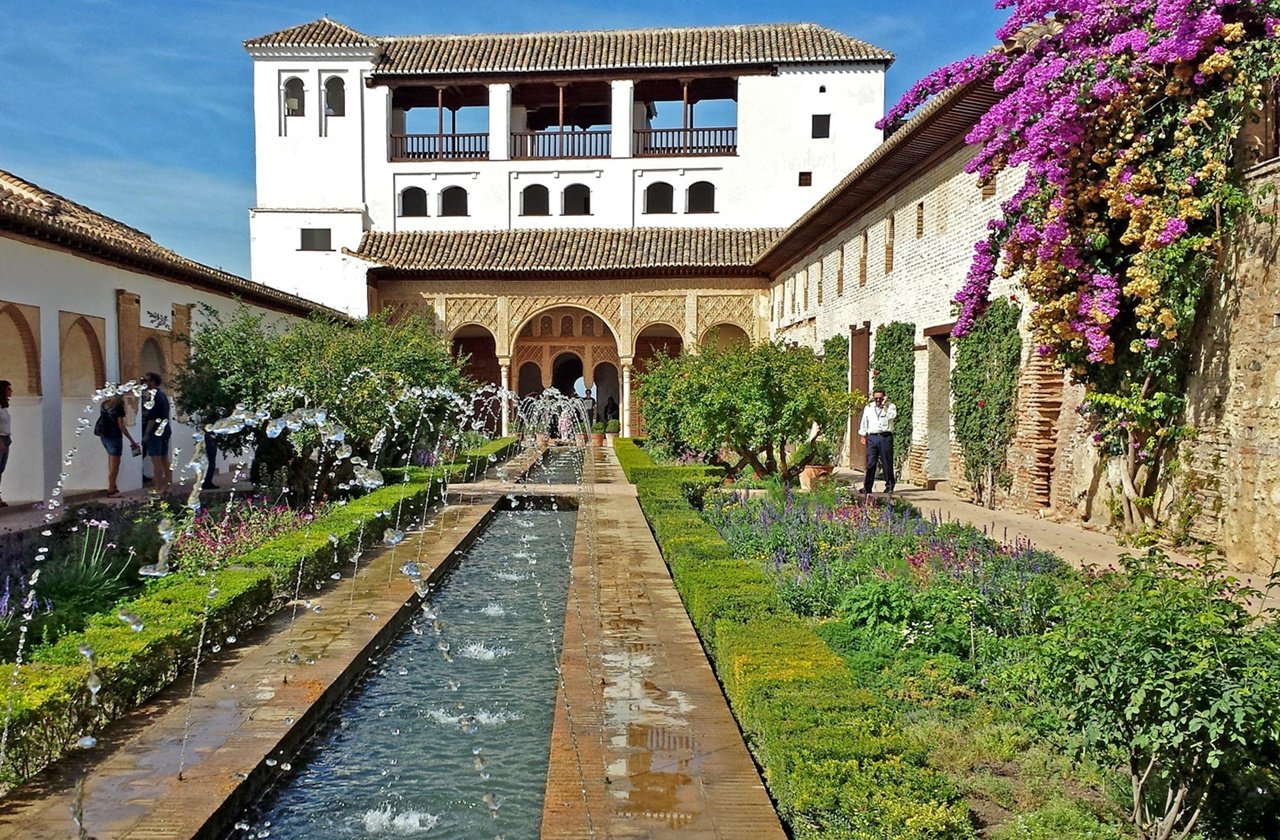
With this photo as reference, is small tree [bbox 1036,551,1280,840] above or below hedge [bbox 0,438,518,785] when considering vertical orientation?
above

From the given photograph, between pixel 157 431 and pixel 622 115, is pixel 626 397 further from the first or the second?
pixel 157 431

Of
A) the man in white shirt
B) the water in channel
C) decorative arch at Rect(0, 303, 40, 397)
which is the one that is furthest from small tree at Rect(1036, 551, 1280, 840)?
decorative arch at Rect(0, 303, 40, 397)

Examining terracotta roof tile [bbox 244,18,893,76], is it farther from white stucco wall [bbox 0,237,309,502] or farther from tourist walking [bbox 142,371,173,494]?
tourist walking [bbox 142,371,173,494]

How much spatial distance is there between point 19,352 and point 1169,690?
14.3 m

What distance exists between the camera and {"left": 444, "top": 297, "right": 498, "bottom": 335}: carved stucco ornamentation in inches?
1081

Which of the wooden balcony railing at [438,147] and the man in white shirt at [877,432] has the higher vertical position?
the wooden balcony railing at [438,147]

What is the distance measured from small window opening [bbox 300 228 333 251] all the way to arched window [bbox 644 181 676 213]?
30.2 feet

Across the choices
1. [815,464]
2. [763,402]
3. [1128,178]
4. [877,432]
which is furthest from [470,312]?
[1128,178]

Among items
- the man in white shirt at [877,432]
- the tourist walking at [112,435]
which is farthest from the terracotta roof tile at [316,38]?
the man in white shirt at [877,432]

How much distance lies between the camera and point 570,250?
90.1 ft

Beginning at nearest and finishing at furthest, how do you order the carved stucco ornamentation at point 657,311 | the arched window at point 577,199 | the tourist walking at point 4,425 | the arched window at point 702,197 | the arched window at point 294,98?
the tourist walking at point 4,425 → the carved stucco ornamentation at point 657,311 → the arched window at point 294,98 → the arched window at point 702,197 → the arched window at point 577,199

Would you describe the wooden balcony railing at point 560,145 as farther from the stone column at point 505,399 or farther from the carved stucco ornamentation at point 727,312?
the stone column at point 505,399

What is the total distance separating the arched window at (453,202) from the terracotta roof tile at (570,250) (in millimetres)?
775

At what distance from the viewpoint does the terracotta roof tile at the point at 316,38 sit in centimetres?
2742
